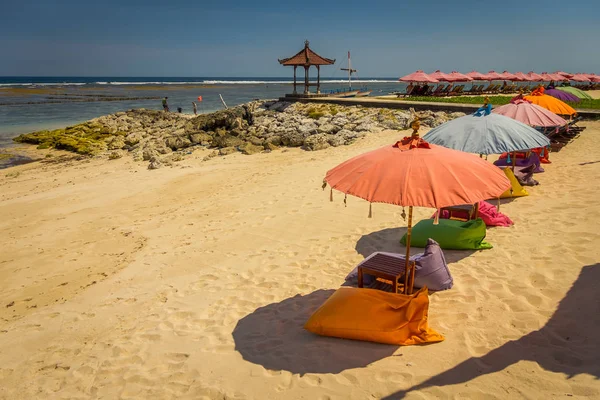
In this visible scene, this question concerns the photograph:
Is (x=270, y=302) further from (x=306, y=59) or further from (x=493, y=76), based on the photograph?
(x=493, y=76)

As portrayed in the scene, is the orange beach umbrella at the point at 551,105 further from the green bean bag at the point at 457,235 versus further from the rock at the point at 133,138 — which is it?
the rock at the point at 133,138

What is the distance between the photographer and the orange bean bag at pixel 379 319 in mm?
4281

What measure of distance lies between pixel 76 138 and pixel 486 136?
24.6 meters

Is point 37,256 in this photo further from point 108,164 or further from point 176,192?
point 108,164

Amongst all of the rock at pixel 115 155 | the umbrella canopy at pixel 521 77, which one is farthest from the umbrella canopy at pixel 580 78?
the rock at pixel 115 155

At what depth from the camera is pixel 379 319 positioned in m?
4.33

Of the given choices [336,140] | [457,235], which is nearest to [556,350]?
[457,235]

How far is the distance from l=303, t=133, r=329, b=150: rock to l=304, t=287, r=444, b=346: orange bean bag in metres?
12.9

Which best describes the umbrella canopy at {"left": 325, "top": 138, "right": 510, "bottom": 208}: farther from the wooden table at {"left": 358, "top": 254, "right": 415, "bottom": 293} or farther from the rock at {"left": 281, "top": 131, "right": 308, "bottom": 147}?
the rock at {"left": 281, "top": 131, "right": 308, "bottom": 147}

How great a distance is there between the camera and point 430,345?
4.27 metres

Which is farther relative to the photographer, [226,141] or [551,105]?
[226,141]

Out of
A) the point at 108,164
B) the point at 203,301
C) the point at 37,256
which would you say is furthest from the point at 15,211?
the point at 203,301

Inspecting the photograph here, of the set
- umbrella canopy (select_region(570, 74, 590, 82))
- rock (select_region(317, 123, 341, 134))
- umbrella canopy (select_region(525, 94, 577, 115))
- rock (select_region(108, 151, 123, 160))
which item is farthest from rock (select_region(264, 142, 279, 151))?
umbrella canopy (select_region(570, 74, 590, 82))

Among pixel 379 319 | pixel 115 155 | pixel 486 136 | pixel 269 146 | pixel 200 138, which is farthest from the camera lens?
pixel 200 138
